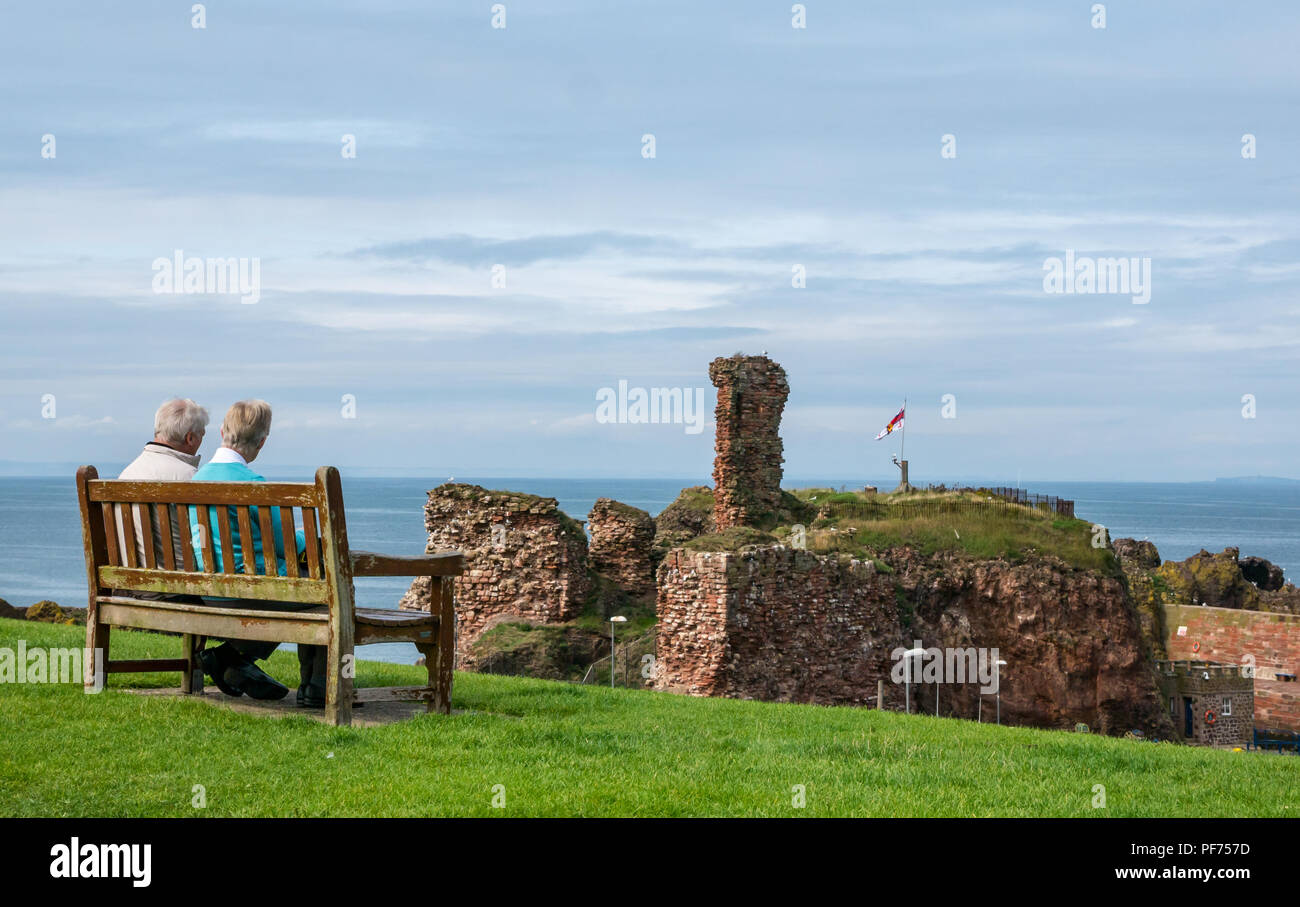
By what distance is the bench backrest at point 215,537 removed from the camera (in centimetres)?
688

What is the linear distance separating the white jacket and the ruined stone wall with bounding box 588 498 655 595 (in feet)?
68.9

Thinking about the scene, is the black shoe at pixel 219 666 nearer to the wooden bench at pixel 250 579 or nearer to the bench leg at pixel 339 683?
the wooden bench at pixel 250 579

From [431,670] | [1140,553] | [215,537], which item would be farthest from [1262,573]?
[215,537]

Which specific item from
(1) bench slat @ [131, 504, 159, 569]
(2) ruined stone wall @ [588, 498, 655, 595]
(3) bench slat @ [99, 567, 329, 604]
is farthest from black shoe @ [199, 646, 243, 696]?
(2) ruined stone wall @ [588, 498, 655, 595]

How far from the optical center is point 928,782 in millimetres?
6426

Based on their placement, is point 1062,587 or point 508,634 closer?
point 508,634

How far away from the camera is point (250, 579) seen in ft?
23.7

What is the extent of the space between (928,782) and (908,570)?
73.8 feet

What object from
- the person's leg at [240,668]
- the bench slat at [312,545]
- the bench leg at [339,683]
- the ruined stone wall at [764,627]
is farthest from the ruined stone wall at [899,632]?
the bench slat at [312,545]

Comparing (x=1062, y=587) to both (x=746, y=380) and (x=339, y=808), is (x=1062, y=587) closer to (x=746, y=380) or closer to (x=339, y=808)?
(x=746, y=380)

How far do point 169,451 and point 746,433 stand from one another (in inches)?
958

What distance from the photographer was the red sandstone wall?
45375 millimetres

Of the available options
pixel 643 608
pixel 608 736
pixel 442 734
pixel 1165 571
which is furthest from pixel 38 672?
pixel 1165 571

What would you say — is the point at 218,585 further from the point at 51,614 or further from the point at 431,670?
the point at 51,614
